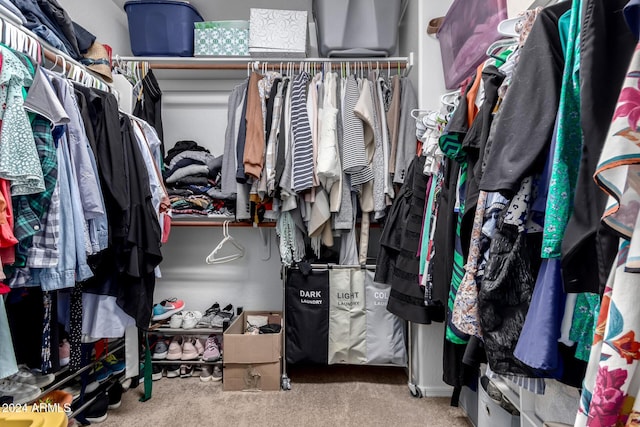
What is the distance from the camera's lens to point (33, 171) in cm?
98

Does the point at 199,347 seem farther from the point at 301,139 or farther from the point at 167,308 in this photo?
the point at 301,139

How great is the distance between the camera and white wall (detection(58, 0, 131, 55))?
195 cm

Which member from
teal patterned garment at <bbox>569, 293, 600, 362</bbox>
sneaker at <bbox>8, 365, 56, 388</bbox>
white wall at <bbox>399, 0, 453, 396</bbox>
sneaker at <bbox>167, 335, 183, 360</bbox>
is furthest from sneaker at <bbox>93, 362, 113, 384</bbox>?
teal patterned garment at <bbox>569, 293, 600, 362</bbox>

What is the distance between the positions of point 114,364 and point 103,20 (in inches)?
82.2

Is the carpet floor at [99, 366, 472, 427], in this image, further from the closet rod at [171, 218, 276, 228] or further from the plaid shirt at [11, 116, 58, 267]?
the plaid shirt at [11, 116, 58, 267]

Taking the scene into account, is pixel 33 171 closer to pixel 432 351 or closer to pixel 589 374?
pixel 589 374

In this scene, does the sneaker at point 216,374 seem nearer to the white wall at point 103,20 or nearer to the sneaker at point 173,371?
the sneaker at point 173,371

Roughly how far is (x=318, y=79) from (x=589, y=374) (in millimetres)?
1884

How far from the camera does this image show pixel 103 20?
7.10 feet

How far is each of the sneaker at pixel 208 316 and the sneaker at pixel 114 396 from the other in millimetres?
543

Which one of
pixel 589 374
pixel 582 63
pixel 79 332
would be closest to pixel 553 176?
pixel 582 63

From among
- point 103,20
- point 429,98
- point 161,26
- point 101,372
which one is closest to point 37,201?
point 101,372

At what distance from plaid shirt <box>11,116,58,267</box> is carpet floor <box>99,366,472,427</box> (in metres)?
1.05

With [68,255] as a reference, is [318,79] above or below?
above
